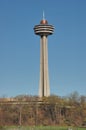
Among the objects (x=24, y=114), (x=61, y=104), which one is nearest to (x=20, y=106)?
(x=24, y=114)

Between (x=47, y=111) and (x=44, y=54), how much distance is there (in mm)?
44187

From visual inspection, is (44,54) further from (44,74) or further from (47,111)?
(47,111)

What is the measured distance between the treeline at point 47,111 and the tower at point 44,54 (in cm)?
3006

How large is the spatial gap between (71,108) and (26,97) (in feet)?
68.4

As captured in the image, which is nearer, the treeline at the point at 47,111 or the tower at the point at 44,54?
the treeline at the point at 47,111

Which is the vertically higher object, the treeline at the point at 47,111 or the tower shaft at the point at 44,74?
the tower shaft at the point at 44,74

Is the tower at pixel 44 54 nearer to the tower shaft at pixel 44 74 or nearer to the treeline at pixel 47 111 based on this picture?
the tower shaft at pixel 44 74

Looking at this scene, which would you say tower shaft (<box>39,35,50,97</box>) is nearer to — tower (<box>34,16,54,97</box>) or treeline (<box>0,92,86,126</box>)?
tower (<box>34,16,54,97</box>)

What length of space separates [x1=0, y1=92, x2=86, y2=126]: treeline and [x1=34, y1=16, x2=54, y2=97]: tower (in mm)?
30056

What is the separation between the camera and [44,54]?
611 feet

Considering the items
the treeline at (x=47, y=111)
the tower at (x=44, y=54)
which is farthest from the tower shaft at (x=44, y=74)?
the treeline at (x=47, y=111)

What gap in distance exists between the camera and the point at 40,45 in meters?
190

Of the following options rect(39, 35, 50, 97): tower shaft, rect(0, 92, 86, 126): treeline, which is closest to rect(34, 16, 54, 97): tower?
rect(39, 35, 50, 97): tower shaft

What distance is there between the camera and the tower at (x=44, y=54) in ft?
594
